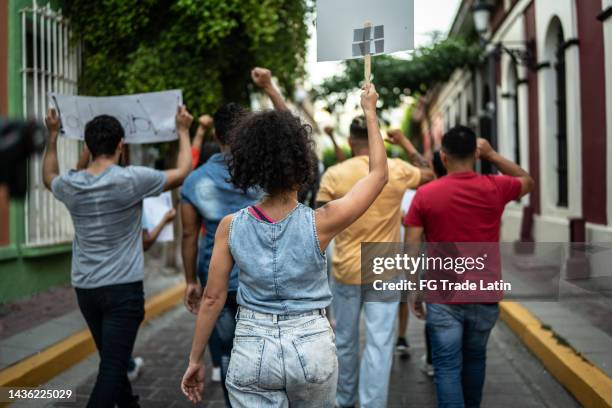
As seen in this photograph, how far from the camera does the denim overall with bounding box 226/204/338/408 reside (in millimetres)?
2254

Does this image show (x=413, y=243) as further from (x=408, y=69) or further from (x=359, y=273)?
(x=408, y=69)

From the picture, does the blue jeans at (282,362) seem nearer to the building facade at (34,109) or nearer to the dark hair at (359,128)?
the dark hair at (359,128)

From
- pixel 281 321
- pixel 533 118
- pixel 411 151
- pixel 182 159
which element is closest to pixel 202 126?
pixel 182 159

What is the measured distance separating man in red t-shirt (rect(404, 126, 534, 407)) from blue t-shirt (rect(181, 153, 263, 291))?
100 cm

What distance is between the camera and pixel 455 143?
3676 mm

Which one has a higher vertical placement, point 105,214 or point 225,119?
point 225,119

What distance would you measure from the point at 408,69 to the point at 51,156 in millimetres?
13263

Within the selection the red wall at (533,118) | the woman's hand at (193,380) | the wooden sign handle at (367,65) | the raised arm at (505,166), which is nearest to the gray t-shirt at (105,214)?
the woman's hand at (193,380)

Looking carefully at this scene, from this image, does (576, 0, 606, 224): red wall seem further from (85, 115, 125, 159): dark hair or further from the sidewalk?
(85, 115, 125, 159): dark hair

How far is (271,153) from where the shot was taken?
2314 mm

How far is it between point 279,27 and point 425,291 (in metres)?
6.14

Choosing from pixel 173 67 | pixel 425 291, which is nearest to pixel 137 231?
pixel 425 291

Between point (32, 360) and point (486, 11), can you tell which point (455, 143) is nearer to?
point (32, 360)

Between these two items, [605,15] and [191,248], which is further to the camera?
[605,15]
